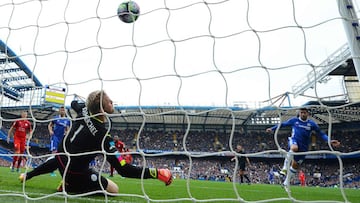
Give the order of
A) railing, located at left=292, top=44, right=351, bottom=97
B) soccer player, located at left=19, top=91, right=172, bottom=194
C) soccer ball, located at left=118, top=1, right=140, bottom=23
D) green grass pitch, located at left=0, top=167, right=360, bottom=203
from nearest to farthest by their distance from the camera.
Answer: railing, located at left=292, top=44, right=351, bottom=97
green grass pitch, located at left=0, top=167, right=360, bottom=203
soccer player, located at left=19, top=91, right=172, bottom=194
soccer ball, located at left=118, top=1, right=140, bottom=23

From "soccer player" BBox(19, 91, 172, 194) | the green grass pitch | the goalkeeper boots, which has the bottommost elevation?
the green grass pitch

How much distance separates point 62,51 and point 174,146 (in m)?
24.7

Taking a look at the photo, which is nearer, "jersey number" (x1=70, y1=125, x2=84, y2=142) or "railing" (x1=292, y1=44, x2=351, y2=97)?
"railing" (x1=292, y1=44, x2=351, y2=97)

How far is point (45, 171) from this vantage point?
14.0ft

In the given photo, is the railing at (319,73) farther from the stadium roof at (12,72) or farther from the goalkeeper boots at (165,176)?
the stadium roof at (12,72)

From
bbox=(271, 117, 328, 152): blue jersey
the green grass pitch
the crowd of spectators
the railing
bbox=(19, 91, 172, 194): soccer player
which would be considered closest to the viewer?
the railing

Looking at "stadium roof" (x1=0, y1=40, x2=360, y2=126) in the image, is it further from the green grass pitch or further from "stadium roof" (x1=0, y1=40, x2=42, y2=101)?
the green grass pitch

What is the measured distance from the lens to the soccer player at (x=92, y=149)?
3191 millimetres

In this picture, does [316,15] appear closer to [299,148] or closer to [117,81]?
[117,81]

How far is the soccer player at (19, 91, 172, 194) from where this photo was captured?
3.19 m

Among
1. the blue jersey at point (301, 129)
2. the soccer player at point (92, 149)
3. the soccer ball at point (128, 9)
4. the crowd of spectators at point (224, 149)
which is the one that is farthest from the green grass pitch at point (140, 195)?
the crowd of spectators at point (224, 149)

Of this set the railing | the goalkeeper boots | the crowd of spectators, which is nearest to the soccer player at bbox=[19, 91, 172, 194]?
the goalkeeper boots

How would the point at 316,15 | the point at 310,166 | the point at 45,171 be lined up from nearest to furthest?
the point at 316,15 → the point at 45,171 → the point at 310,166

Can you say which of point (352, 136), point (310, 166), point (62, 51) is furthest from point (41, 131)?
point (62, 51)
